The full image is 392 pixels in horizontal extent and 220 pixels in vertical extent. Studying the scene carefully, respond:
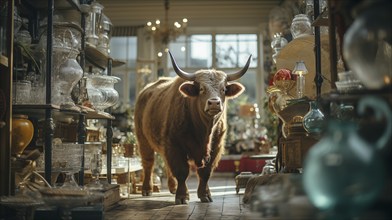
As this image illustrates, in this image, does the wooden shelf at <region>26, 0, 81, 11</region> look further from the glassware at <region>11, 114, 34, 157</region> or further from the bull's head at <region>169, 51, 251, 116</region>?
the glassware at <region>11, 114, 34, 157</region>

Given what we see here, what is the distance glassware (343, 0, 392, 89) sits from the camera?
5.42 feet

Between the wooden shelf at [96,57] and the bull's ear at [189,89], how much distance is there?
969mm

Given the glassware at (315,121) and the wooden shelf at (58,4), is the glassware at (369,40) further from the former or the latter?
the wooden shelf at (58,4)

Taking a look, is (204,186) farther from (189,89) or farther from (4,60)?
(4,60)

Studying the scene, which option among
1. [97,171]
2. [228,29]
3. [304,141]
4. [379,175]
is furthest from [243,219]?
[228,29]

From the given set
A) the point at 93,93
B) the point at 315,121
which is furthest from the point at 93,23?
the point at 315,121

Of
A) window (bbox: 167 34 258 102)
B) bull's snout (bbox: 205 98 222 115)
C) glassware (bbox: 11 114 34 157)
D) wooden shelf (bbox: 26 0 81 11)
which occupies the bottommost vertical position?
glassware (bbox: 11 114 34 157)

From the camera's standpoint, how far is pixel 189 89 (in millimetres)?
4777

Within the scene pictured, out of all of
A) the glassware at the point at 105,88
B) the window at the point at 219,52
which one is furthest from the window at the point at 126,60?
the glassware at the point at 105,88

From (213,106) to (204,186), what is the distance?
95 centimetres

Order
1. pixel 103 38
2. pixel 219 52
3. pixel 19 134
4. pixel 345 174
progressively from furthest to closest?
pixel 219 52, pixel 103 38, pixel 19 134, pixel 345 174

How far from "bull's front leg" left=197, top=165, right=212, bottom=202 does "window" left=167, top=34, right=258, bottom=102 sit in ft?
27.4

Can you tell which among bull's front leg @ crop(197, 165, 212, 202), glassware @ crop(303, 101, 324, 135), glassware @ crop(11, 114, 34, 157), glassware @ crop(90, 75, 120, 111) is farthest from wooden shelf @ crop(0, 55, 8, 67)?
bull's front leg @ crop(197, 165, 212, 202)

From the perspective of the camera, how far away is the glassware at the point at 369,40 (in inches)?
65.0
